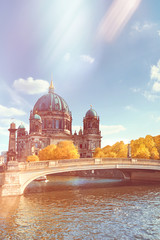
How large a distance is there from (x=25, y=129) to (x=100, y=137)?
1795 inches

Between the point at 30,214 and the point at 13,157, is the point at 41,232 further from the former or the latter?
the point at 13,157

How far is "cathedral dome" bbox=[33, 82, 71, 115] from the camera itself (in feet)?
429

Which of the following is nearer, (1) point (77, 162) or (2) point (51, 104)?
Result: (1) point (77, 162)

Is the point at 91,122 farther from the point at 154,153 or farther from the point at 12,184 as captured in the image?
the point at 12,184

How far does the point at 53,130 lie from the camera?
124438 millimetres

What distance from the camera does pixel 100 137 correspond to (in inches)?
4631

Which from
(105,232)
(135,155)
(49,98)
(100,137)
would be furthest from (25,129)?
(105,232)

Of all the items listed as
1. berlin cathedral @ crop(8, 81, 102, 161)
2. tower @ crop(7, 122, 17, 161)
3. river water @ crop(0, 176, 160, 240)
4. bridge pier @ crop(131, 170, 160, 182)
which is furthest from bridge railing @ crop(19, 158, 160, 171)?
berlin cathedral @ crop(8, 81, 102, 161)

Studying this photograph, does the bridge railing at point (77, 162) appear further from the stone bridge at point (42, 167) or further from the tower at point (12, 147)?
the tower at point (12, 147)

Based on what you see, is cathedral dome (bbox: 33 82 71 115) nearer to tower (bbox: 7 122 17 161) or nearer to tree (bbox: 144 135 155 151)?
tree (bbox: 144 135 155 151)

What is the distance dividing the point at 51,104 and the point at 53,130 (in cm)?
1625

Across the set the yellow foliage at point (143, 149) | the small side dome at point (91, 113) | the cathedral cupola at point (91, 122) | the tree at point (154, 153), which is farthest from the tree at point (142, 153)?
the small side dome at point (91, 113)

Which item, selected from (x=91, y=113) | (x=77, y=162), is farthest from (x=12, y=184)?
(x=91, y=113)

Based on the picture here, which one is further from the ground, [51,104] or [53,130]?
[51,104]
